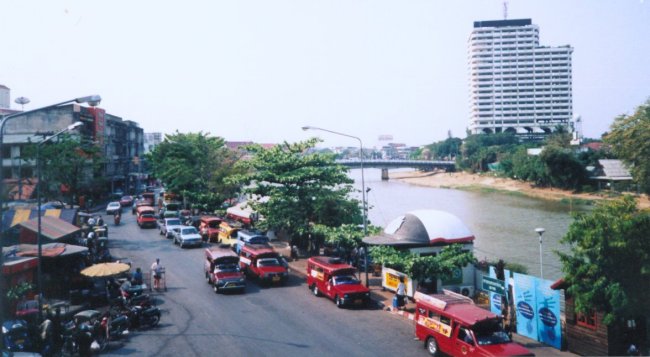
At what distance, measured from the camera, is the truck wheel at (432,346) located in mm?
16564

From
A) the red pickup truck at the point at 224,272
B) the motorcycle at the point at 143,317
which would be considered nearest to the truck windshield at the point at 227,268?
the red pickup truck at the point at 224,272

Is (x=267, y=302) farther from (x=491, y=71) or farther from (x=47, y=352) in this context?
(x=491, y=71)

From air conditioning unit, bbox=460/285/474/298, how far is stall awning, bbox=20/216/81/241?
1962 centimetres

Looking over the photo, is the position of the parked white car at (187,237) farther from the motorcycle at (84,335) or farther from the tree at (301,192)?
the motorcycle at (84,335)

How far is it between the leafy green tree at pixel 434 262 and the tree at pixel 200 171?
2887cm

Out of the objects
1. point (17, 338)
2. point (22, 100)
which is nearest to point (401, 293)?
point (17, 338)

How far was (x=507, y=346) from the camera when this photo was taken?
14.9 m

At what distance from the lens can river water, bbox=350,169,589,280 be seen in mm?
37938

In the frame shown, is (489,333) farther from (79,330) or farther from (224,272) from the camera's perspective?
(224,272)

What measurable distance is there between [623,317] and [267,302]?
45.9 ft

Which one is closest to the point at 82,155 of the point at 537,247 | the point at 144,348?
the point at 144,348

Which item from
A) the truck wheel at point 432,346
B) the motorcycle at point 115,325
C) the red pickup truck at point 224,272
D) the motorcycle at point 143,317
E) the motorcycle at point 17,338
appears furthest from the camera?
the red pickup truck at point 224,272

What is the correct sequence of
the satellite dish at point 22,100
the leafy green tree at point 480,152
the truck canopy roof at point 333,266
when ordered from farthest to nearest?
1. the leafy green tree at point 480,152
2. the satellite dish at point 22,100
3. the truck canopy roof at point 333,266

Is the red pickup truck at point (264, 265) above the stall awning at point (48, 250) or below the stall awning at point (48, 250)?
below
